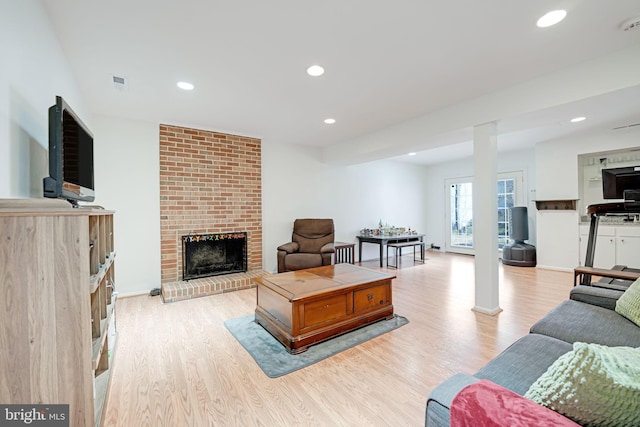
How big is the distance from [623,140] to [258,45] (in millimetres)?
5696

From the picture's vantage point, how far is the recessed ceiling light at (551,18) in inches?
70.2

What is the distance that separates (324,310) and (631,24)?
3.06 m

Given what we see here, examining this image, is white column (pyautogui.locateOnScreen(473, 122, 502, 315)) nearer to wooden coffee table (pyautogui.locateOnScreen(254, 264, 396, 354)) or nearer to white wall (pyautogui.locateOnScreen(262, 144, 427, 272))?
wooden coffee table (pyautogui.locateOnScreen(254, 264, 396, 354))

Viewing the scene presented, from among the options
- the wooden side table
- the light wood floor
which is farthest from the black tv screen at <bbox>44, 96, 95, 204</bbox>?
the wooden side table

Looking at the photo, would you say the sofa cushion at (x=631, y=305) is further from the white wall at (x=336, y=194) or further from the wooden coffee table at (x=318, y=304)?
the white wall at (x=336, y=194)

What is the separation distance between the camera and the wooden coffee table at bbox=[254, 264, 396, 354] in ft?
7.51

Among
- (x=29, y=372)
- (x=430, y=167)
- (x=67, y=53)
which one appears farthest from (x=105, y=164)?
(x=430, y=167)

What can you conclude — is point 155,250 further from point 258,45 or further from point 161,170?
point 258,45

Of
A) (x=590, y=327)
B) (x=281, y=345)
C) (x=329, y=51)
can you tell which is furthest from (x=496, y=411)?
(x=329, y=51)

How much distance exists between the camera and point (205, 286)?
12.3 ft

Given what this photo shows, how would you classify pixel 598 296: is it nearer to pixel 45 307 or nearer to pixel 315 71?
pixel 315 71

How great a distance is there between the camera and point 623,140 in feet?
14.2

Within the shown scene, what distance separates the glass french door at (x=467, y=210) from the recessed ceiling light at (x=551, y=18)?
505cm

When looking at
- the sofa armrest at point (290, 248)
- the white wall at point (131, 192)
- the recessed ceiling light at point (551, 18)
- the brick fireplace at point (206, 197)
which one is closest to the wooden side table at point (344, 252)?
the sofa armrest at point (290, 248)
